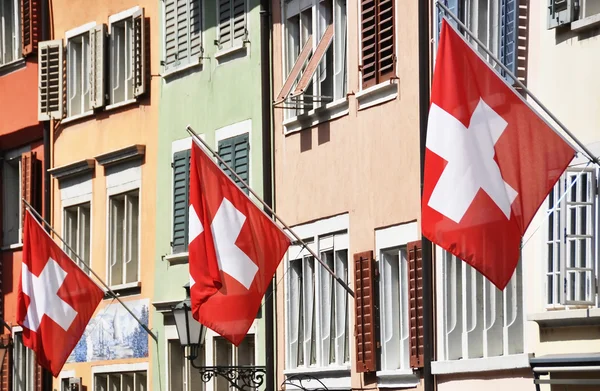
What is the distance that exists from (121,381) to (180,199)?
10.4ft

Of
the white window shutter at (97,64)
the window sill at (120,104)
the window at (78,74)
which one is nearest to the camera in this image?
the window sill at (120,104)

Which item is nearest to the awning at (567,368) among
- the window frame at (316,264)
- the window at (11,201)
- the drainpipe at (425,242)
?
the drainpipe at (425,242)

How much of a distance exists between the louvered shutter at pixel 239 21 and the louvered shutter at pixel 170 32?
66.4 inches

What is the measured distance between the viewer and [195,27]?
1048 inches

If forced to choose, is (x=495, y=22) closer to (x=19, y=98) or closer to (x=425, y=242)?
(x=425, y=242)

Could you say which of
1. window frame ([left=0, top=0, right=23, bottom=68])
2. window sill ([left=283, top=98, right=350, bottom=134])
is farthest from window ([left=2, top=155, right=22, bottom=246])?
window sill ([left=283, top=98, right=350, bottom=134])

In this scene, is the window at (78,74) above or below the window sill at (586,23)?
above

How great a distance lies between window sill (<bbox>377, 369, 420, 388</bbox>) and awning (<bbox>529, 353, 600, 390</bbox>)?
330 centimetres

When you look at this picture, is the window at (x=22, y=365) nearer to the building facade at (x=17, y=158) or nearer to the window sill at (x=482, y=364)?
the building facade at (x=17, y=158)

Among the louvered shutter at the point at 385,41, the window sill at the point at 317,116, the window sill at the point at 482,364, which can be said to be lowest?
the window sill at the point at 482,364

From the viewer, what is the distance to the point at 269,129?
80.3ft

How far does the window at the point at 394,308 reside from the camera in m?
21.3

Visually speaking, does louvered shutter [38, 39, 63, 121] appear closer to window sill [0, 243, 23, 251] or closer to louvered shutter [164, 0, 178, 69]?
window sill [0, 243, 23, 251]

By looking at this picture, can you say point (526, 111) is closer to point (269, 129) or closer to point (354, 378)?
point (354, 378)
